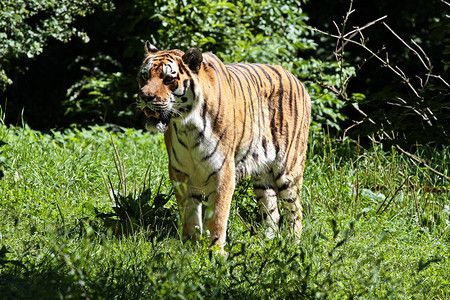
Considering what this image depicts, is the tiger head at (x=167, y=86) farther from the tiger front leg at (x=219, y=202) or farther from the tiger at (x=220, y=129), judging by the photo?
the tiger front leg at (x=219, y=202)

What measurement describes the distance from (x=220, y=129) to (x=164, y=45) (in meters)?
5.13

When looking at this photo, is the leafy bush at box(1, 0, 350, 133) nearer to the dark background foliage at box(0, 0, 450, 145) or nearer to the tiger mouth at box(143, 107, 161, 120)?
the dark background foliage at box(0, 0, 450, 145)

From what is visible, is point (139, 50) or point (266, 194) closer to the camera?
point (266, 194)

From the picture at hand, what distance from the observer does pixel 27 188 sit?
17.7 ft

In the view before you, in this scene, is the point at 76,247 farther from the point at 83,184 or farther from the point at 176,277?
the point at 83,184

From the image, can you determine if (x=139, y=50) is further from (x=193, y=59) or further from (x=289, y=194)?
(x=193, y=59)

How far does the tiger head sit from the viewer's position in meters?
4.22

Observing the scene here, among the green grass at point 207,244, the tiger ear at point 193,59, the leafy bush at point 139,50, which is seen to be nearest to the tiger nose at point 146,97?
the tiger ear at point 193,59

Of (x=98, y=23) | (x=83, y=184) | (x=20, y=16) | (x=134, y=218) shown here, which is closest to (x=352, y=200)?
(x=134, y=218)

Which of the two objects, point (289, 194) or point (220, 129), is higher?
point (220, 129)

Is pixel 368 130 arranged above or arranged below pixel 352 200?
above

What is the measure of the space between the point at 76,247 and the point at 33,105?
7909 millimetres

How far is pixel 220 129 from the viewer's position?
4.52 meters

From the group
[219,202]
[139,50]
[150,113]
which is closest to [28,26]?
[139,50]
